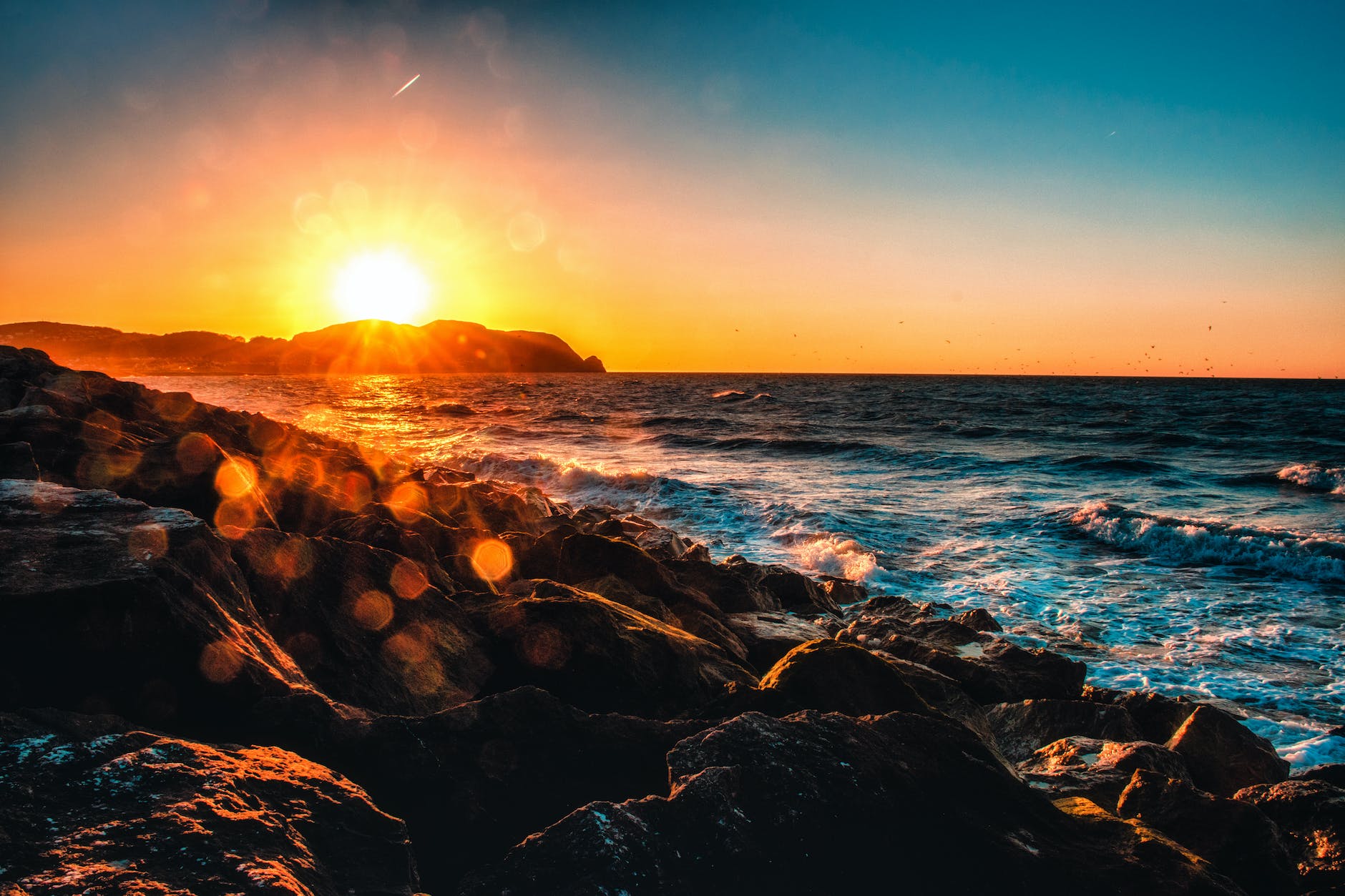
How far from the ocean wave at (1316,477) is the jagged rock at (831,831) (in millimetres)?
19945

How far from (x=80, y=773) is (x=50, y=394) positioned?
9.61m

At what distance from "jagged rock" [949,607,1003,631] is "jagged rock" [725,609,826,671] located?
82.8 inches

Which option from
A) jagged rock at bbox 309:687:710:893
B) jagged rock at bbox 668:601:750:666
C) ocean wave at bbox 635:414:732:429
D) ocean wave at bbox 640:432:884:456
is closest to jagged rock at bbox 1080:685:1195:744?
jagged rock at bbox 668:601:750:666

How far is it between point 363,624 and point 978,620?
6.54m

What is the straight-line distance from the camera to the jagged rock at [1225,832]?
3090 mm

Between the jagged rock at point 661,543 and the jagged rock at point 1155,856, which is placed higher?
the jagged rock at point 1155,856

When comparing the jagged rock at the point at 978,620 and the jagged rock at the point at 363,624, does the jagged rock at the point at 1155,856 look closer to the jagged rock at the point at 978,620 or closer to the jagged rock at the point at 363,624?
the jagged rock at the point at 363,624

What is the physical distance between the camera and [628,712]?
374cm

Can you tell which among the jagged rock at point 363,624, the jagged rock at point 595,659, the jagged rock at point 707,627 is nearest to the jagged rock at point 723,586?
the jagged rock at point 707,627

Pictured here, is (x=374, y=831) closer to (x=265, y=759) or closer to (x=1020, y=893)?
(x=265, y=759)

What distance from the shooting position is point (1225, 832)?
3.18 metres

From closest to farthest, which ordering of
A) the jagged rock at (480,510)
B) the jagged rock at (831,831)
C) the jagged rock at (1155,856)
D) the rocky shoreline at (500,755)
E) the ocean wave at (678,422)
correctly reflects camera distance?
the rocky shoreline at (500,755), the jagged rock at (831,831), the jagged rock at (1155,856), the jagged rock at (480,510), the ocean wave at (678,422)

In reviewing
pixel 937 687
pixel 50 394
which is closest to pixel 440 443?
pixel 50 394

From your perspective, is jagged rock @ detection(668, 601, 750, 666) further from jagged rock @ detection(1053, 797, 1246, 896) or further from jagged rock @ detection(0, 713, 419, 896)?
jagged rock @ detection(0, 713, 419, 896)
